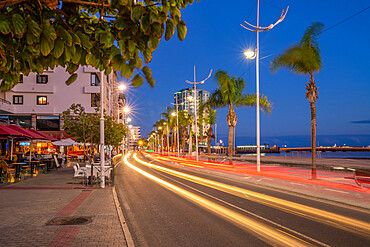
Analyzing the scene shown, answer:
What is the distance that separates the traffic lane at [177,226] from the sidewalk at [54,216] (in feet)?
2.04

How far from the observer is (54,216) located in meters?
9.09

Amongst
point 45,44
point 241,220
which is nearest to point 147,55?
point 45,44

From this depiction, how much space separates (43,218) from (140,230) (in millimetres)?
3015

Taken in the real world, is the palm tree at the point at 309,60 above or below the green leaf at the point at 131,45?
above

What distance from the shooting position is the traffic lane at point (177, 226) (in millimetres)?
6960

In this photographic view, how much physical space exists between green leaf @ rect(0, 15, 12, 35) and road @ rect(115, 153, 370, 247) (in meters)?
5.34

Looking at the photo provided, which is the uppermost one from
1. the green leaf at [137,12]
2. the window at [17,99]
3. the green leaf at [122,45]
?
the window at [17,99]

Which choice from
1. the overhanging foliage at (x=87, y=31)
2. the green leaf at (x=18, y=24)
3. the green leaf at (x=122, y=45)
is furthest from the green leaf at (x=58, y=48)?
the green leaf at (x=122, y=45)

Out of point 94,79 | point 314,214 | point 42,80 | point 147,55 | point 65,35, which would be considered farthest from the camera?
point 94,79

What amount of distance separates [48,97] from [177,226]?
56.9m

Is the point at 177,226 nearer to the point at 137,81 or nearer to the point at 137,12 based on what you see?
the point at 137,81

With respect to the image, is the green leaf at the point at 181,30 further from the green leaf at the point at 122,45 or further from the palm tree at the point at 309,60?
the palm tree at the point at 309,60

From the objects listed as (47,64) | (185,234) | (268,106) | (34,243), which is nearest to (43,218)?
(34,243)

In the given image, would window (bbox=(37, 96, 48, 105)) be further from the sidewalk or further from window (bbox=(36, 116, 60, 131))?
the sidewalk
